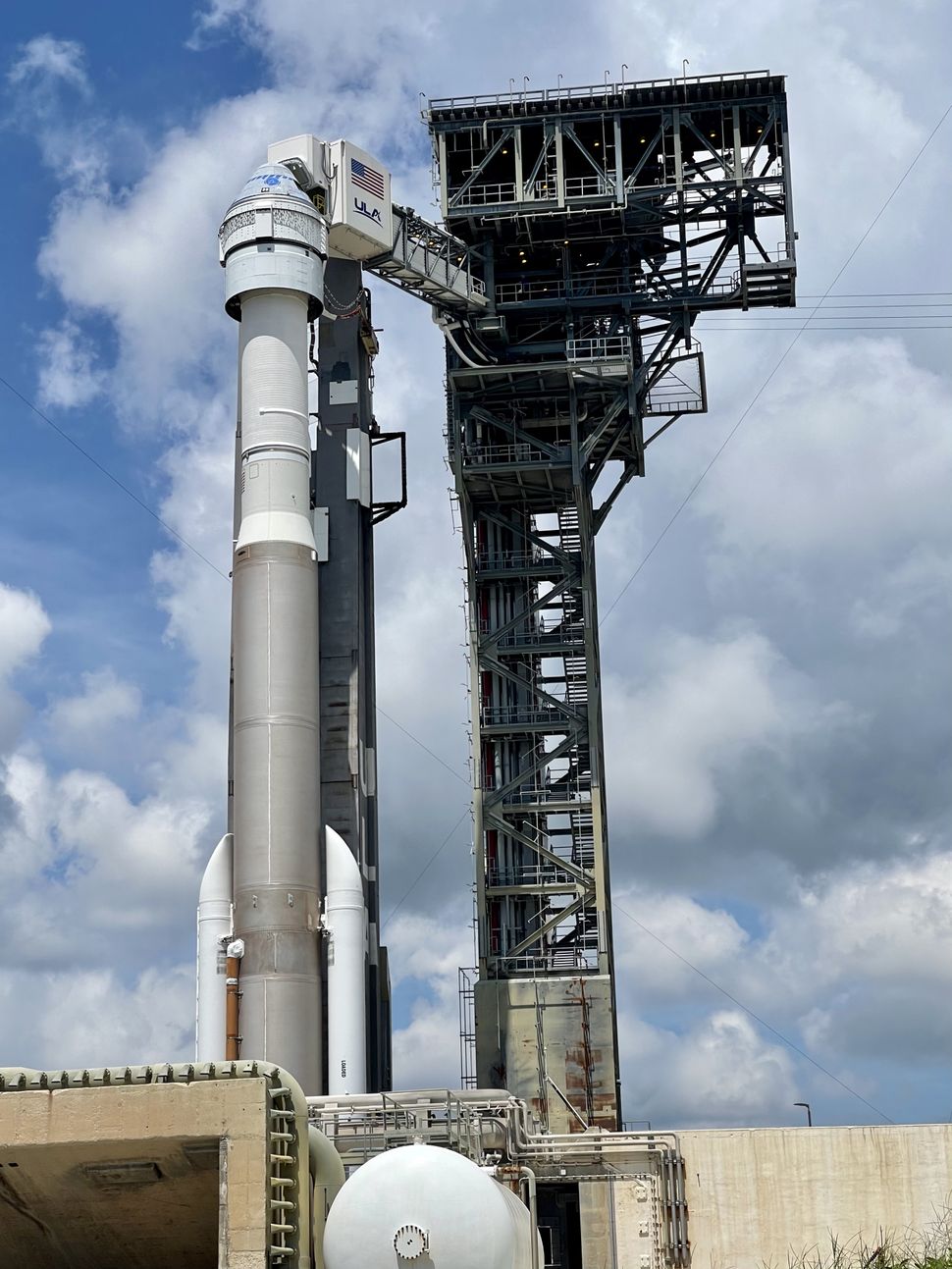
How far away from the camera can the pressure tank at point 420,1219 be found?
71.4 feet

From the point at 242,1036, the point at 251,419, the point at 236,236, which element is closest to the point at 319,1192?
the point at 242,1036

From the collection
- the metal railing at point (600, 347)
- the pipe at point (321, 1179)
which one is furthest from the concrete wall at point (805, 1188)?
the metal railing at point (600, 347)

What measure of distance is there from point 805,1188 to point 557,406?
2267cm

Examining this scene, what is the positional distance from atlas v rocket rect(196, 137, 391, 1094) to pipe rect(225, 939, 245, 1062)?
0.09 ft

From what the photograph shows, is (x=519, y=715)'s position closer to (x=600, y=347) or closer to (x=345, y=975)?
(x=600, y=347)

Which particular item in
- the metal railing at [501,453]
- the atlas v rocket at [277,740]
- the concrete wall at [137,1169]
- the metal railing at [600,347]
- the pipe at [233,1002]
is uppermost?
the metal railing at [600,347]

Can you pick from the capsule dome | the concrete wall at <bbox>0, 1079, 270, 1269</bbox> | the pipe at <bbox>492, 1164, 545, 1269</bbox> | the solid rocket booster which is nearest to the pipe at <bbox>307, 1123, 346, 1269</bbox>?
the concrete wall at <bbox>0, 1079, 270, 1269</bbox>

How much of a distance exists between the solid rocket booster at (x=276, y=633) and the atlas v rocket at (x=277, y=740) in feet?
0.10

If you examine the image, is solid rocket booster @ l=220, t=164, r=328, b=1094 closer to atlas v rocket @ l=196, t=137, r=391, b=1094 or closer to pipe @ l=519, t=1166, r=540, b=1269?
atlas v rocket @ l=196, t=137, r=391, b=1094

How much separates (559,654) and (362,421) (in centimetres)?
927

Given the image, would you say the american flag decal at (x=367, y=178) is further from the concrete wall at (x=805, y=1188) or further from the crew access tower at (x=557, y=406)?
the concrete wall at (x=805, y=1188)

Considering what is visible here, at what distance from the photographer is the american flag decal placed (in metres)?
40.5

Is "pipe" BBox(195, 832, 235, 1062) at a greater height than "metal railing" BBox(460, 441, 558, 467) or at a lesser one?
lesser

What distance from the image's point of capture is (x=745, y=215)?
1833 inches
